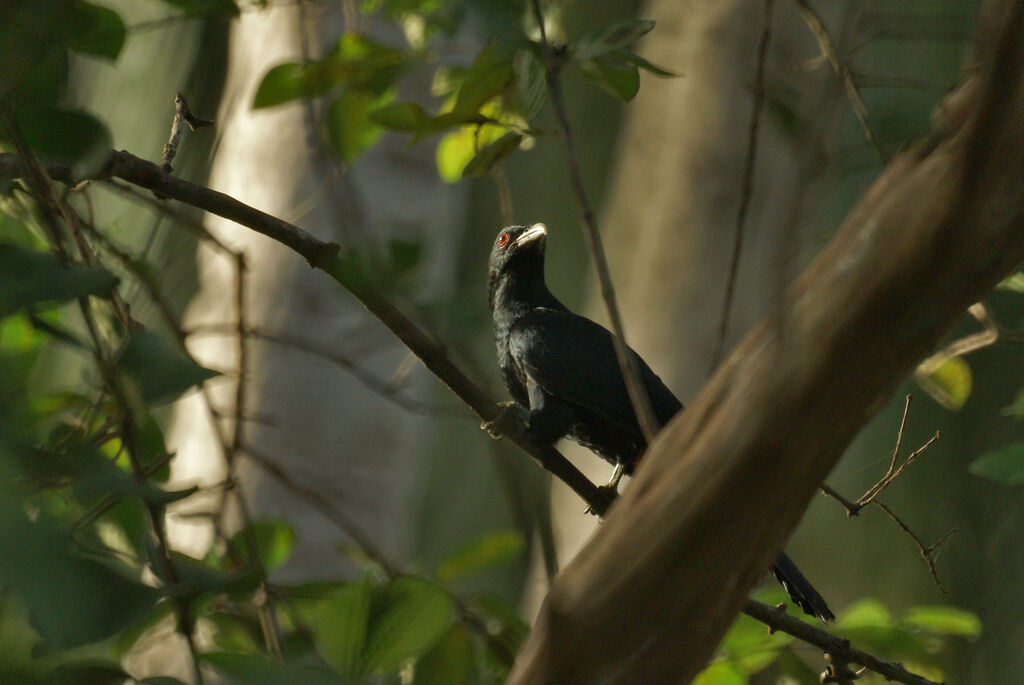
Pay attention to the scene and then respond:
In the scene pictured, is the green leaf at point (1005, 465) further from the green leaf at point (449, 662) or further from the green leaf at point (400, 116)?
the green leaf at point (400, 116)

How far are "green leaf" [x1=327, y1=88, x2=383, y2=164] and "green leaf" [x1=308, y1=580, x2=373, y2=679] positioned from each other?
104 centimetres

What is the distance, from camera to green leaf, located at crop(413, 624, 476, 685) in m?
1.50

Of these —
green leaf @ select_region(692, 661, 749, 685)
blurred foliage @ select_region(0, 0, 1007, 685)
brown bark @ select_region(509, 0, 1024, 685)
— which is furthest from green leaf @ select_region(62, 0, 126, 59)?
green leaf @ select_region(692, 661, 749, 685)

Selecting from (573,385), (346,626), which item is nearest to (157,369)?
(346,626)

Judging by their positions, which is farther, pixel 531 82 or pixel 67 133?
pixel 531 82

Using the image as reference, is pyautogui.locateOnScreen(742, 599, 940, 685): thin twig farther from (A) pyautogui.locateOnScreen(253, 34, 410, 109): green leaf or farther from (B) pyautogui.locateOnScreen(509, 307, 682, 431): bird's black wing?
(A) pyautogui.locateOnScreen(253, 34, 410, 109): green leaf

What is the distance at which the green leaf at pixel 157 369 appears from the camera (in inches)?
31.4

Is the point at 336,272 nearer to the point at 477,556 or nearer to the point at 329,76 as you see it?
the point at 329,76

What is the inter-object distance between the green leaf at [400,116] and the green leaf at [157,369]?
0.96 metres

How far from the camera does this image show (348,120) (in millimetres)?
2041

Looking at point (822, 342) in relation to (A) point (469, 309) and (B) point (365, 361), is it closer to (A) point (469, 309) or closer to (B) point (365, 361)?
(A) point (469, 309)

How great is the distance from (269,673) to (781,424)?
0.61 meters

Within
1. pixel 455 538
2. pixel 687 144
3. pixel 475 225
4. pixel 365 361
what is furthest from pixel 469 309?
pixel 455 538

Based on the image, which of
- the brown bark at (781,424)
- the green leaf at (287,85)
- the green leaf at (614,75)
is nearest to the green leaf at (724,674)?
the brown bark at (781,424)
